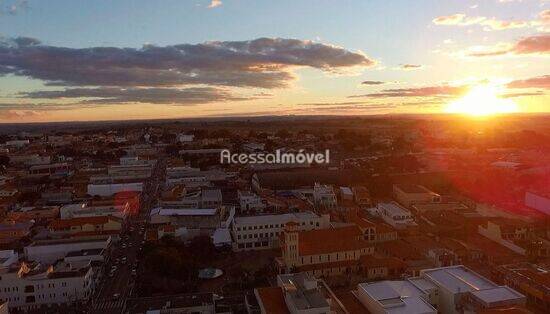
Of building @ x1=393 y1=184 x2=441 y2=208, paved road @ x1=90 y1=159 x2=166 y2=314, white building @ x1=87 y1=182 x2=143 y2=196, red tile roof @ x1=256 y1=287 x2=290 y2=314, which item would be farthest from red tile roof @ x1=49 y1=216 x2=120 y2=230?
building @ x1=393 y1=184 x2=441 y2=208

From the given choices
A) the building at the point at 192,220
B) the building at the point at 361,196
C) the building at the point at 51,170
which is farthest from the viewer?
the building at the point at 51,170

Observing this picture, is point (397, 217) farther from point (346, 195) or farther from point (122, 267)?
point (122, 267)

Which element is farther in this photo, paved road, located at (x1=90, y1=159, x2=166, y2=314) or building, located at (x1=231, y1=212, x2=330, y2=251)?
building, located at (x1=231, y1=212, x2=330, y2=251)

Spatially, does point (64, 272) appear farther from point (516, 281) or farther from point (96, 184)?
point (96, 184)

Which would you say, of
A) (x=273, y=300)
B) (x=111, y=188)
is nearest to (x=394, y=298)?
(x=273, y=300)

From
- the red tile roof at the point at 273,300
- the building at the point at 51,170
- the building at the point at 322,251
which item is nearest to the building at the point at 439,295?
the red tile roof at the point at 273,300

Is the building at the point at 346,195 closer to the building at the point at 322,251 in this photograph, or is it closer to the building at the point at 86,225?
the building at the point at 322,251

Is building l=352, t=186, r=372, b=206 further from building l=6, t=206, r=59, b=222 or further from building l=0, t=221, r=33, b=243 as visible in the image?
building l=0, t=221, r=33, b=243
